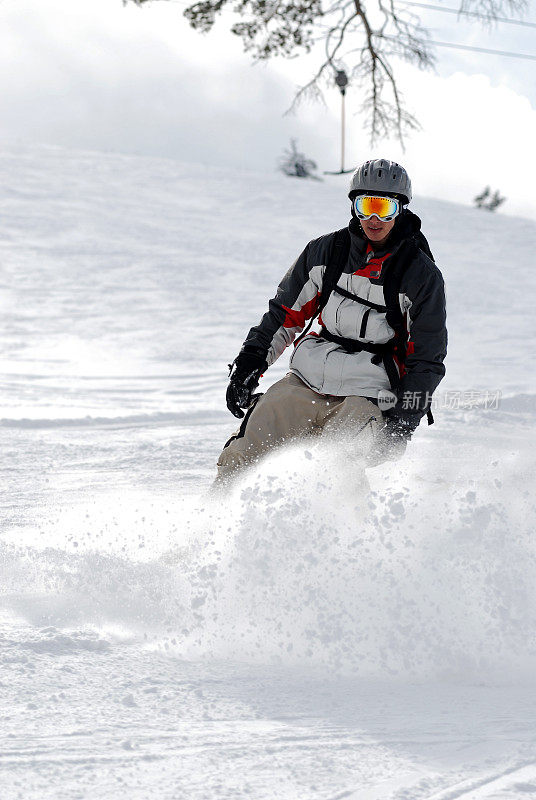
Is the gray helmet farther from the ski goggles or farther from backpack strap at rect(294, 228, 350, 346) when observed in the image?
backpack strap at rect(294, 228, 350, 346)

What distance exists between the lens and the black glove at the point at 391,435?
3291 millimetres

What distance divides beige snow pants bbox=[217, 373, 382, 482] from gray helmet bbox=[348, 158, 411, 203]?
783 millimetres

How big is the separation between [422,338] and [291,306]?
55 centimetres

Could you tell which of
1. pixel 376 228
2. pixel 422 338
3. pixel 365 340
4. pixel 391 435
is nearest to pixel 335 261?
pixel 376 228

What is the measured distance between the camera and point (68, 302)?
40.5ft

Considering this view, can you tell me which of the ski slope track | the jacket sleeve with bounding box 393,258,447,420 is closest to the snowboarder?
the jacket sleeve with bounding box 393,258,447,420

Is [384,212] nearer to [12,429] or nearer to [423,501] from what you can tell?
[423,501]

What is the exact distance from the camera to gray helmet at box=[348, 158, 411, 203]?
3322 mm

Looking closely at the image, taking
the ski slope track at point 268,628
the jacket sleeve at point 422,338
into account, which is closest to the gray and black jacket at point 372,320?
the jacket sleeve at point 422,338

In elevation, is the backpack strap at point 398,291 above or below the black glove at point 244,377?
above

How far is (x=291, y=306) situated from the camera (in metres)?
3.52

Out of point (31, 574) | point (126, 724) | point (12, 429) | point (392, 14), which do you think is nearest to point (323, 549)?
point (126, 724)

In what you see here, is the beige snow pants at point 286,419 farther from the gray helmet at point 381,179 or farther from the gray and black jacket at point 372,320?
the gray helmet at point 381,179

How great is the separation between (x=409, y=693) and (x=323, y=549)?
540mm
